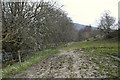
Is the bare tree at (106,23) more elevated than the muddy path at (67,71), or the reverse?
the bare tree at (106,23)

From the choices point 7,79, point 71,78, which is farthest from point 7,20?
point 71,78

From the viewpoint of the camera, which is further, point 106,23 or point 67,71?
point 106,23

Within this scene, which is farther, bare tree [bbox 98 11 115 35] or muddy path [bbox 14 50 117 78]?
bare tree [bbox 98 11 115 35]

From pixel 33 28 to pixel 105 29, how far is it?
19.4m

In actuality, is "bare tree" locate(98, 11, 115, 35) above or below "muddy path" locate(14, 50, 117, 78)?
above

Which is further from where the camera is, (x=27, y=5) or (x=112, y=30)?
(x=112, y=30)

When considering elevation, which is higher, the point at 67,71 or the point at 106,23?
the point at 106,23

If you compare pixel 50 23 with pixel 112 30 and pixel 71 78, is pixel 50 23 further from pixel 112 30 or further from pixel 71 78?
pixel 112 30

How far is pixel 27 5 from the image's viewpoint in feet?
31.7

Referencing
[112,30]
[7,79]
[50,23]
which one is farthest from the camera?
[112,30]

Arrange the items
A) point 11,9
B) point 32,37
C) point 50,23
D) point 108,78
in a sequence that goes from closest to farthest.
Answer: point 108,78 < point 11,9 < point 32,37 < point 50,23

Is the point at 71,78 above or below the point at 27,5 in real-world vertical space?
below

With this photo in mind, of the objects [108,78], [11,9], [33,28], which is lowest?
[108,78]

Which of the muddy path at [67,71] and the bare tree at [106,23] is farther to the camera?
the bare tree at [106,23]
